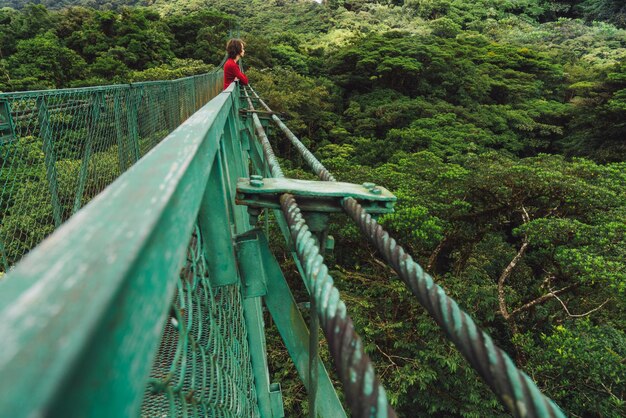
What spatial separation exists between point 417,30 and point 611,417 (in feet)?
100

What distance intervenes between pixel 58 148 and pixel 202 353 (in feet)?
11.8

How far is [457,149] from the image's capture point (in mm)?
13461

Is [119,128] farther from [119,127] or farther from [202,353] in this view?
[202,353]

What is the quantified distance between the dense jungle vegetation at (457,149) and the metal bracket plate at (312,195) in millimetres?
5369

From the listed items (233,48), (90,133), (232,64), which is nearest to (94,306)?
(90,133)

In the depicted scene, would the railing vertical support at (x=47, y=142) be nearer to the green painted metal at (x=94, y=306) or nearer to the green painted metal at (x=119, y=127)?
the green painted metal at (x=119, y=127)

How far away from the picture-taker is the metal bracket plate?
1.06 m

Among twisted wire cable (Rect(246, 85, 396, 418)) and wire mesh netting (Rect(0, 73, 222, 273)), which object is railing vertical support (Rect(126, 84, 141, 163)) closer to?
wire mesh netting (Rect(0, 73, 222, 273))

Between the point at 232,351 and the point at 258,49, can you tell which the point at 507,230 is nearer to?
the point at 232,351

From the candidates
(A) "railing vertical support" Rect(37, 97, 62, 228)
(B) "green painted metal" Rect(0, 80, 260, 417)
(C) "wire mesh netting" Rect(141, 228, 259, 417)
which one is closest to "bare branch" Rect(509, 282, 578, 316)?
(C) "wire mesh netting" Rect(141, 228, 259, 417)

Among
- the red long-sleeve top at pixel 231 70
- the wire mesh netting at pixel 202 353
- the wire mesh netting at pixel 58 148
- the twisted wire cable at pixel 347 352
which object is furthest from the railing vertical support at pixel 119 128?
the twisted wire cable at pixel 347 352

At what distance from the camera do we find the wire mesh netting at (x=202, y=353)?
2.43 feet

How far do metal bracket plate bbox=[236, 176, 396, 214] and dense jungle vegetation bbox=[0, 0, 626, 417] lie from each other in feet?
17.6

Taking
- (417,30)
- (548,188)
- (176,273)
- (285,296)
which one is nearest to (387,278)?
(548,188)
